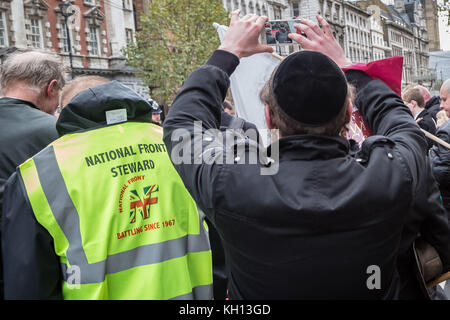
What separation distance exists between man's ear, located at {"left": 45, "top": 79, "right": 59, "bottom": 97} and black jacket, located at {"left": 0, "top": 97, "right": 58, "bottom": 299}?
0.52ft

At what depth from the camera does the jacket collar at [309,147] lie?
160 cm

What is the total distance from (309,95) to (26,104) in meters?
2.04

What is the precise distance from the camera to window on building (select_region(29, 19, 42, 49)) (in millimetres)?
25812

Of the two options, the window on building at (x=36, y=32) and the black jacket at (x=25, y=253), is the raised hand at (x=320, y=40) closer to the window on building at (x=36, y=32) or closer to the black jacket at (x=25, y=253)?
the black jacket at (x=25, y=253)

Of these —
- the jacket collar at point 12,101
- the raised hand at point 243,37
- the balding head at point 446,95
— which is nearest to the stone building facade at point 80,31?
the balding head at point 446,95

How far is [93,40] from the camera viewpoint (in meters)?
29.5

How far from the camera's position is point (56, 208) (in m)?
2.09

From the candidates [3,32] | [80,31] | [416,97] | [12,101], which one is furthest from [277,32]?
[80,31]

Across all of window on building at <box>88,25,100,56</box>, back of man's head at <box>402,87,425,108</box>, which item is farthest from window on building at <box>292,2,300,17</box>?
back of man's head at <box>402,87,425,108</box>

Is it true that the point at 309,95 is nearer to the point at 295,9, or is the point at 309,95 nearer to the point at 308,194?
the point at 308,194

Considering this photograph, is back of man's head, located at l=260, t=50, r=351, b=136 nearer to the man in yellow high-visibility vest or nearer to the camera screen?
the camera screen
